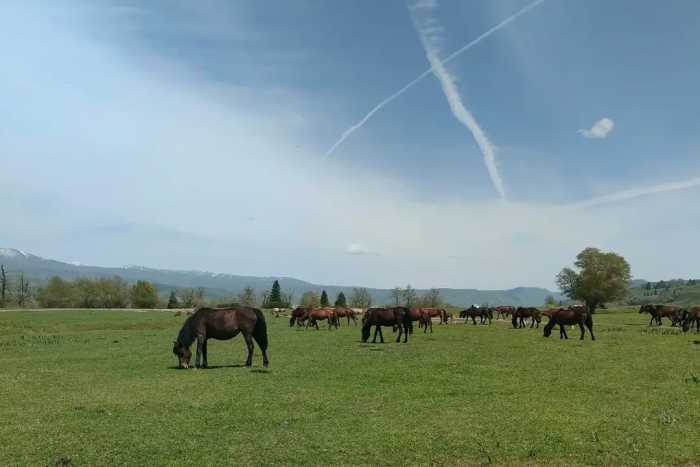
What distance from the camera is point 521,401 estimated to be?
15.1 m

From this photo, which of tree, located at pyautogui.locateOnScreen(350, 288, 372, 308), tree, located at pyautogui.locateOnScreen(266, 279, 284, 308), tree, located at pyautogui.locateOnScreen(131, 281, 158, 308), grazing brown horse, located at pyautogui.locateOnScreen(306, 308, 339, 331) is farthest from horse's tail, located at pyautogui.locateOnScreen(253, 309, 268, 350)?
tree, located at pyautogui.locateOnScreen(131, 281, 158, 308)

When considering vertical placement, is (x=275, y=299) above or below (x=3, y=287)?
below

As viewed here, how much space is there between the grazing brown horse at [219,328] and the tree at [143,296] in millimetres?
135608

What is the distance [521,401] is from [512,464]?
18.2 ft

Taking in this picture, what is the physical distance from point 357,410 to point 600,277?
109015 millimetres

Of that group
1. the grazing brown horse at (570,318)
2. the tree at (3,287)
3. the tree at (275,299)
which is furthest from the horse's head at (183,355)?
the tree at (3,287)

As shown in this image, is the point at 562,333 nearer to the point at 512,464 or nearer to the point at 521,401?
the point at 521,401

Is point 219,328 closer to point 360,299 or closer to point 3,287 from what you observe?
point 360,299

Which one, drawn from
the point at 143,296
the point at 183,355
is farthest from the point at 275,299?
the point at 183,355

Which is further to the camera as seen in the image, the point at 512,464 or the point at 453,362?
the point at 453,362

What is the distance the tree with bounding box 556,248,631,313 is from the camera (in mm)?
109188

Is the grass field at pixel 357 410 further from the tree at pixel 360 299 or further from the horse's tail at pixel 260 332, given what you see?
the tree at pixel 360 299

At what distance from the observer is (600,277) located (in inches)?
4304

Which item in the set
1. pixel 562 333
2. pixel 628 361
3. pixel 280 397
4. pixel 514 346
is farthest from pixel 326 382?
pixel 562 333
